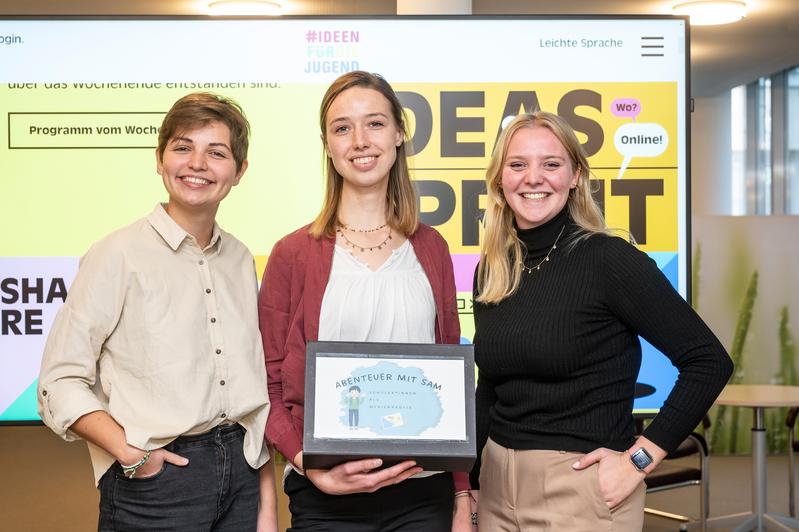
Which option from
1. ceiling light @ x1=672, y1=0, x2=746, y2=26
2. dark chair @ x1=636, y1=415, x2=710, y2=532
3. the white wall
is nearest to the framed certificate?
dark chair @ x1=636, y1=415, x2=710, y2=532

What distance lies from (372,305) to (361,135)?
41 centimetres

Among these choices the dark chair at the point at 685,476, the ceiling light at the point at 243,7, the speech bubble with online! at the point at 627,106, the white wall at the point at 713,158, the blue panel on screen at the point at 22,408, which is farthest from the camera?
the white wall at the point at 713,158

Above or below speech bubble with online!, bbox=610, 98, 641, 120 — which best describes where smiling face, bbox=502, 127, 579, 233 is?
below

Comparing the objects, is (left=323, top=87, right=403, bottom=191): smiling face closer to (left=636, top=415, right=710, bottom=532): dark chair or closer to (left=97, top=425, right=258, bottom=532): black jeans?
(left=97, top=425, right=258, bottom=532): black jeans

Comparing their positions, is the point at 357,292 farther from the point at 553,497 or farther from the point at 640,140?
the point at 640,140

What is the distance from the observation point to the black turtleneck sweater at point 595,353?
207cm

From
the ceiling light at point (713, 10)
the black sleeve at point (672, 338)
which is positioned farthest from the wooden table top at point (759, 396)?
the ceiling light at point (713, 10)

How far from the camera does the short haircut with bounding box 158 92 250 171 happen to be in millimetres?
2141

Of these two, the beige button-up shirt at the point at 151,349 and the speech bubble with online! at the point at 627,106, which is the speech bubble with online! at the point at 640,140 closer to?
the speech bubble with online! at the point at 627,106

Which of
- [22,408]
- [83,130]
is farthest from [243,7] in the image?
[22,408]

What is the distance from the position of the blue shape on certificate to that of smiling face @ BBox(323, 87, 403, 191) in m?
0.48

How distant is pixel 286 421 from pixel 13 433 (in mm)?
7881

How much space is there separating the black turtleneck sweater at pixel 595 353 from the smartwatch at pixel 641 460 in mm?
44

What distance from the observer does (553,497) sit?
83.2 inches
